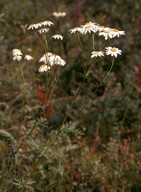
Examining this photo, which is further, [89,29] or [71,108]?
[71,108]

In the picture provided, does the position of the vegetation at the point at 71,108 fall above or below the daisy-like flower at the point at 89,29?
below

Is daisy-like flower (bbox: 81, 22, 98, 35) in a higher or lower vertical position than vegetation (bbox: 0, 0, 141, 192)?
higher

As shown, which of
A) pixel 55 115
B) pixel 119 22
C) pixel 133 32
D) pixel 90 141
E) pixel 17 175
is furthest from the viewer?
pixel 119 22

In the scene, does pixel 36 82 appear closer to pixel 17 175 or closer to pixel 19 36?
pixel 19 36

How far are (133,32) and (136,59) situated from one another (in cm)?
65

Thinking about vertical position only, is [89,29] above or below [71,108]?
above

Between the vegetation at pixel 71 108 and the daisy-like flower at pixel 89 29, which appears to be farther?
the vegetation at pixel 71 108

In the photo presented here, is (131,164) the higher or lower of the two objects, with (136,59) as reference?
lower

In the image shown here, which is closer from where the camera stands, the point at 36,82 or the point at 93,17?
the point at 36,82

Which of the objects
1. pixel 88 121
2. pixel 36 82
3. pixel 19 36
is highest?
pixel 19 36

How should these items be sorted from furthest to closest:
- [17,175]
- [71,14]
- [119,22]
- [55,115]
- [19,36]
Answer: [71,14] < [119,22] < [19,36] < [55,115] < [17,175]

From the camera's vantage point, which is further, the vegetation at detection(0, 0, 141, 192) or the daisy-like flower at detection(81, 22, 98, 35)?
the vegetation at detection(0, 0, 141, 192)

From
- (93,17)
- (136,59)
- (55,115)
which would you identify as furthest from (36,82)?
(93,17)

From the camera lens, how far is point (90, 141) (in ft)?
13.7
